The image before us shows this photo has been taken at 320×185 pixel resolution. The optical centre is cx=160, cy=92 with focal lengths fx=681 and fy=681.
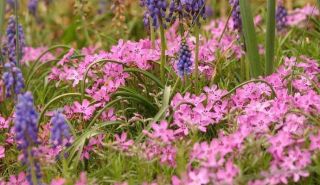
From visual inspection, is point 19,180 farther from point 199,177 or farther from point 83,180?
point 199,177

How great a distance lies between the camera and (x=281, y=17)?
622 centimetres

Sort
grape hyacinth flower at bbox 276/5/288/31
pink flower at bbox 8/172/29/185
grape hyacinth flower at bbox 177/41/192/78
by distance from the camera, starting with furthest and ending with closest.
Answer: grape hyacinth flower at bbox 276/5/288/31 → grape hyacinth flower at bbox 177/41/192/78 → pink flower at bbox 8/172/29/185

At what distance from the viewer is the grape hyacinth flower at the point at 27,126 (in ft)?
11.0

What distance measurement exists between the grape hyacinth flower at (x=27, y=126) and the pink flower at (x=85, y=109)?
925 millimetres

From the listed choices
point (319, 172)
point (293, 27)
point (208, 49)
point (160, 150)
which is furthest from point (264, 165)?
point (293, 27)

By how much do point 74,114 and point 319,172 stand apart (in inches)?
67.0

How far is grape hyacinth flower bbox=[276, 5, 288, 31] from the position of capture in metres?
6.19

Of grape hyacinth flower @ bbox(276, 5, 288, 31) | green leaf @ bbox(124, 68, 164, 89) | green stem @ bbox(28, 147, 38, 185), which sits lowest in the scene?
green stem @ bbox(28, 147, 38, 185)

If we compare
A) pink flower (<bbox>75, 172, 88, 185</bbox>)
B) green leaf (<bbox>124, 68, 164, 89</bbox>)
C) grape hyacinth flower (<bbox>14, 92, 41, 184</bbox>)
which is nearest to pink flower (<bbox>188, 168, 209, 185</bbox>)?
pink flower (<bbox>75, 172, 88, 185</bbox>)

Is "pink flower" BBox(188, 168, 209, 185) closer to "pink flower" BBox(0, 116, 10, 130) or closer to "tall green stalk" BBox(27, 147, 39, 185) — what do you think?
"tall green stalk" BBox(27, 147, 39, 185)

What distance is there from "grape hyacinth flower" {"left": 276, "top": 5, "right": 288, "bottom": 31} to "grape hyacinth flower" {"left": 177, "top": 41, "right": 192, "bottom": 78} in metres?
2.06

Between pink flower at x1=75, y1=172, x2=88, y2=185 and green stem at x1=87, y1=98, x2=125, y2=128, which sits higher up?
green stem at x1=87, y1=98, x2=125, y2=128

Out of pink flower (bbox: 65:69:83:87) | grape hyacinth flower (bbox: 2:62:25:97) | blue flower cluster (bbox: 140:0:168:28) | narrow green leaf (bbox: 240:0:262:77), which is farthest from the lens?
pink flower (bbox: 65:69:83:87)

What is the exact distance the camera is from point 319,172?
11.8ft
